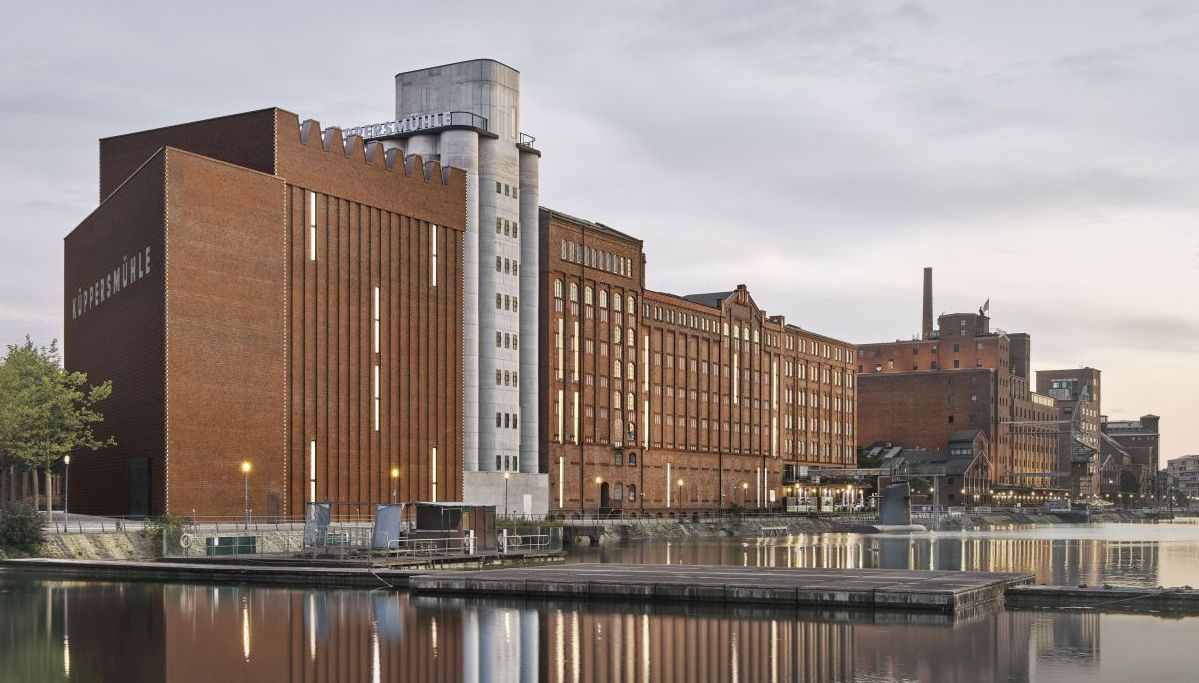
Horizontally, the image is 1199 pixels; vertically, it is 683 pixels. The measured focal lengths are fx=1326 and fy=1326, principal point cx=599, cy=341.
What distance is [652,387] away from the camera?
15150 centimetres

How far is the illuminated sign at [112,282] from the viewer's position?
89.4m

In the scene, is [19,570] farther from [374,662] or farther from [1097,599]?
[1097,599]

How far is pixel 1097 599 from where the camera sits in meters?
45.0

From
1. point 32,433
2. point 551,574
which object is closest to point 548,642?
point 551,574

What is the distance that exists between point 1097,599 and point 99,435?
74289 millimetres

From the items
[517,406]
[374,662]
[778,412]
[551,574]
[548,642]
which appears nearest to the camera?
[374,662]

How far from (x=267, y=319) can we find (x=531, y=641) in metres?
61.6

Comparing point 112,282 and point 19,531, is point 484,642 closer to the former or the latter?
point 19,531

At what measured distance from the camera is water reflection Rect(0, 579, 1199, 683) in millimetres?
29094

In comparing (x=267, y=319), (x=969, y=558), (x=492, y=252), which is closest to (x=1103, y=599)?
(x=969, y=558)

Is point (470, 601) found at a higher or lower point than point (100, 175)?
lower

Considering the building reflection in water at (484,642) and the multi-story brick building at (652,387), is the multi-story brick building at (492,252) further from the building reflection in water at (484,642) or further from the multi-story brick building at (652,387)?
the building reflection in water at (484,642)

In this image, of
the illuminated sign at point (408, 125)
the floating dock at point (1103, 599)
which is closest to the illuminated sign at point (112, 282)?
the illuminated sign at point (408, 125)

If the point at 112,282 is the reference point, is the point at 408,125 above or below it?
above
